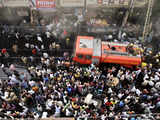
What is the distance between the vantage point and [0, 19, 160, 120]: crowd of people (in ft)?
31.6

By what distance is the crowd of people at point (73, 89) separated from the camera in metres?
9.63

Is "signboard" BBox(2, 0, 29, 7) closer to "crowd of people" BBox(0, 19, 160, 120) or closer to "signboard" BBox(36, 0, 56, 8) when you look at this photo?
"signboard" BBox(36, 0, 56, 8)

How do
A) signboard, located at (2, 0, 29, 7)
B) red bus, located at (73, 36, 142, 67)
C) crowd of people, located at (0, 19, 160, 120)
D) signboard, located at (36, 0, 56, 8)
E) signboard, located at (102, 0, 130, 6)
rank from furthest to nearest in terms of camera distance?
signboard, located at (102, 0, 130, 6) < signboard, located at (2, 0, 29, 7) < signboard, located at (36, 0, 56, 8) < red bus, located at (73, 36, 142, 67) < crowd of people, located at (0, 19, 160, 120)

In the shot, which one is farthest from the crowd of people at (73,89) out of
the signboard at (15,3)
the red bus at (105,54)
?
the signboard at (15,3)

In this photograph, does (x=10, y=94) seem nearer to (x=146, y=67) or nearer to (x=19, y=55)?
(x=19, y=55)

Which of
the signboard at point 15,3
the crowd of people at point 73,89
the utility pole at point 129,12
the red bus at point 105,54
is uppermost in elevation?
the signboard at point 15,3

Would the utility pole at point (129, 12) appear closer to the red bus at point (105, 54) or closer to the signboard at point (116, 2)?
the signboard at point (116, 2)

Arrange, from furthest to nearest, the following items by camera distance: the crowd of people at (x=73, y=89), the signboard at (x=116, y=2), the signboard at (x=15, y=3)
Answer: the signboard at (x=116, y=2) → the signboard at (x=15, y=3) → the crowd of people at (x=73, y=89)

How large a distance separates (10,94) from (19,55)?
3.74 m

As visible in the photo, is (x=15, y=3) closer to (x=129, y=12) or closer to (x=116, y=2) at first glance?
(x=116, y=2)

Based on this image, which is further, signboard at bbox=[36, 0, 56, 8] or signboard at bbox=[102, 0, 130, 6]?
signboard at bbox=[102, 0, 130, 6]

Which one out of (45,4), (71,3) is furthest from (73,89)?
(45,4)

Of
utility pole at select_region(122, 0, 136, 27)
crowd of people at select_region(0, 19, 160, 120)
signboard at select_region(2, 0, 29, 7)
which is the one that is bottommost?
crowd of people at select_region(0, 19, 160, 120)

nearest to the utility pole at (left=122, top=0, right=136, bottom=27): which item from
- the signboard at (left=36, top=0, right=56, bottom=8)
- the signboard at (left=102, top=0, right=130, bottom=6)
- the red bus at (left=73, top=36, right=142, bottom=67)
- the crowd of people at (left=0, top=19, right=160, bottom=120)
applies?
the signboard at (left=102, top=0, right=130, bottom=6)
